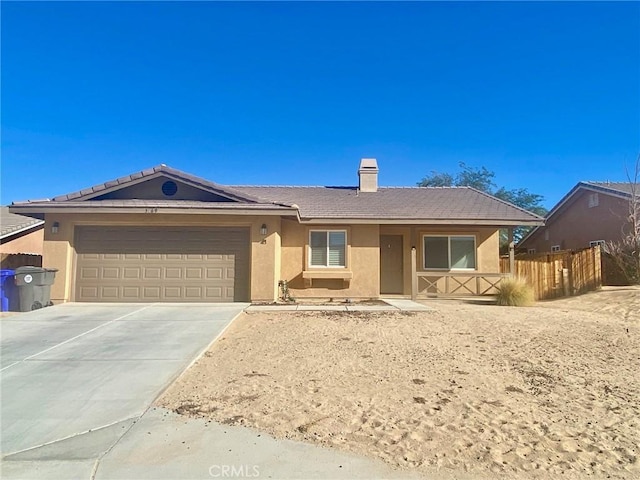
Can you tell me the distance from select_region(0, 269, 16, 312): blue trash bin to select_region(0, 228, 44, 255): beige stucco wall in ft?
34.1

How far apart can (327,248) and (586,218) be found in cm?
1606

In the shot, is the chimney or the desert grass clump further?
the chimney

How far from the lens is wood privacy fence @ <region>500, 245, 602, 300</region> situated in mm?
15250

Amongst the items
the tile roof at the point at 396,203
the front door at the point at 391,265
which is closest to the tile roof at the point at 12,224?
the tile roof at the point at 396,203

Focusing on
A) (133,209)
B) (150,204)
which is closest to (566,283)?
(150,204)

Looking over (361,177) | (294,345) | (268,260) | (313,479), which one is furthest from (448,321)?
(361,177)

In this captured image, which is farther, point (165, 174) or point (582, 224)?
point (582, 224)

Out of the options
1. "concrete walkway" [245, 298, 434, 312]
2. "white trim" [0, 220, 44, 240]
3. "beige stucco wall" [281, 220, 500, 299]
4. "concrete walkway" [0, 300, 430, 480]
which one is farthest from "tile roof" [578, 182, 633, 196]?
"white trim" [0, 220, 44, 240]

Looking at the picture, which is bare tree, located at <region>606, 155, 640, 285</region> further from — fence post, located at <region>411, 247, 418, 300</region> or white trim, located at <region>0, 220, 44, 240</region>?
white trim, located at <region>0, 220, 44, 240</region>

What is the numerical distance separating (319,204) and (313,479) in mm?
13190

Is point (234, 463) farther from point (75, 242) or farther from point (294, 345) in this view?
point (75, 242)

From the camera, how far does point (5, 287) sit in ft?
35.4

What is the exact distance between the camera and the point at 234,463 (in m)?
3.42
